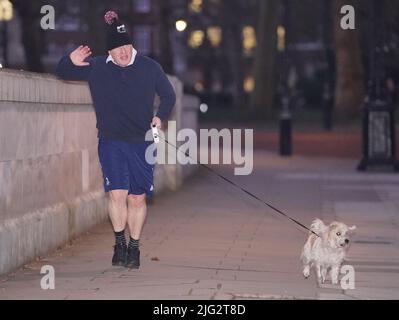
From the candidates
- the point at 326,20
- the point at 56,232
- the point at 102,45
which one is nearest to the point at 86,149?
the point at 56,232

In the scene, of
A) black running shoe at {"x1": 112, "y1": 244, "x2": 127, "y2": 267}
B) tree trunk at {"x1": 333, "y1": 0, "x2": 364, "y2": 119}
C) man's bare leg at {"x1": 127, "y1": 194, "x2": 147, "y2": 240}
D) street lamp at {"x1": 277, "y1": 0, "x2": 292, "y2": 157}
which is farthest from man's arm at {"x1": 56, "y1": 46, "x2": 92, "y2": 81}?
tree trunk at {"x1": 333, "y1": 0, "x2": 364, "y2": 119}

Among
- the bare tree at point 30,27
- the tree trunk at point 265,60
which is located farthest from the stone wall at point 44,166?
the tree trunk at point 265,60

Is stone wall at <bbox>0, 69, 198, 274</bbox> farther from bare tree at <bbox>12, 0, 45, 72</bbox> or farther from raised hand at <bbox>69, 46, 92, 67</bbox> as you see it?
bare tree at <bbox>12, 0, 45, 72</bbox>

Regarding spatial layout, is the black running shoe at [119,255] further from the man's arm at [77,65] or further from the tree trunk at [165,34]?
the tree trunk at [165,34]

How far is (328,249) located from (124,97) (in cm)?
230

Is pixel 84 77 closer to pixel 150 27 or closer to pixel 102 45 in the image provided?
pixel 102 45

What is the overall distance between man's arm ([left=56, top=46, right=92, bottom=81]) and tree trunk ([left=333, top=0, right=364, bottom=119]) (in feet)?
151

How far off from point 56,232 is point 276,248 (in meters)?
2.28

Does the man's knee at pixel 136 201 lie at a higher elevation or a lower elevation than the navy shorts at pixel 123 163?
lower

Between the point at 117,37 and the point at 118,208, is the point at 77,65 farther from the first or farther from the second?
the point at 118,208

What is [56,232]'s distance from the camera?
43.0 feet

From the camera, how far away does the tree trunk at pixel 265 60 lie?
214ft

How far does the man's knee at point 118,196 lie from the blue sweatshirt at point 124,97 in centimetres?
48

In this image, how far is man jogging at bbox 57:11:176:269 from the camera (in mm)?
11562
